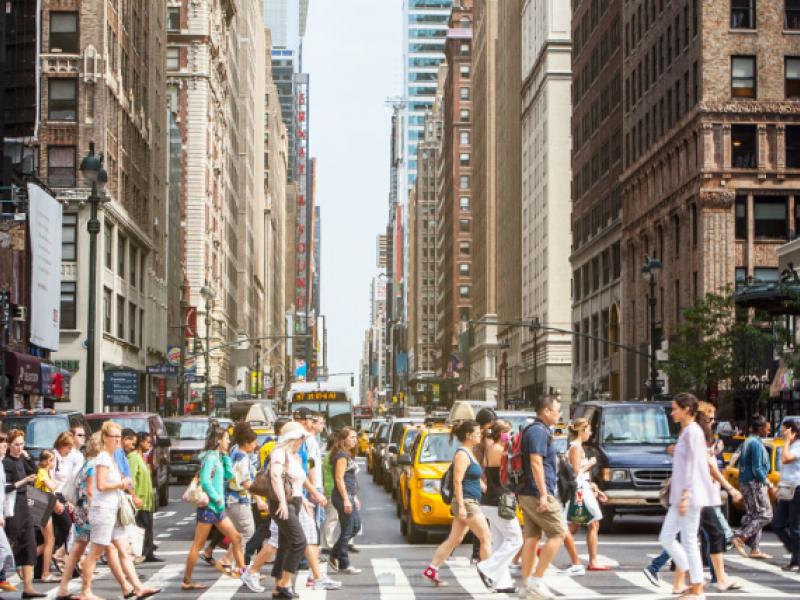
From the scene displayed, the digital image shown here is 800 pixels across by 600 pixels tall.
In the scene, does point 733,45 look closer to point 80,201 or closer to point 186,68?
point 80,201

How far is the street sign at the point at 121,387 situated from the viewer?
61625 millimetres

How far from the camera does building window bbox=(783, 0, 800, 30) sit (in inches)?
2509

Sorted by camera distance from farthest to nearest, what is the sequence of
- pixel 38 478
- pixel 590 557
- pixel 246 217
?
1. pixel 246 217
2. pixel 590 557
3. pixel 38 478

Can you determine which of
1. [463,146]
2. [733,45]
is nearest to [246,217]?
[463,146]

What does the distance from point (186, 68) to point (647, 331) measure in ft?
156

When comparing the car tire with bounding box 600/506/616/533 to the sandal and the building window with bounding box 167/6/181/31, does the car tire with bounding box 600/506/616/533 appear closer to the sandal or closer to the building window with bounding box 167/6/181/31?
the sandal

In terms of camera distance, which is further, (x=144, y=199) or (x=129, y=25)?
(x=144, y=199)

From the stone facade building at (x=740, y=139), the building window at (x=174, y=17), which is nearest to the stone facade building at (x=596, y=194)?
the stone facade building at (x=740, y=139)

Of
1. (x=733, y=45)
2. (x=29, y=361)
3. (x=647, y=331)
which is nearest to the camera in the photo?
(x=29, y=361)

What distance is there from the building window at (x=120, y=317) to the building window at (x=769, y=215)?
3028 cm

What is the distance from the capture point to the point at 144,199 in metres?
80.3

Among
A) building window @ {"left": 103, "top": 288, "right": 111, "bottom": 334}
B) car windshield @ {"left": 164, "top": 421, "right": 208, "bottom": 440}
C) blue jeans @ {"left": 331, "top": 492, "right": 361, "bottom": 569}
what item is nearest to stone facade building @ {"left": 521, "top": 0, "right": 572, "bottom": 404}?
building window @ {"left": 103, "top": 288, "right": 111, "bottom": 334}

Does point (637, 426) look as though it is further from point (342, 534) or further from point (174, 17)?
point (174, 17)

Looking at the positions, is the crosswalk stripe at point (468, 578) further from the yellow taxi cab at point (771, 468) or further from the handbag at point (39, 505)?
the yellow taxi cab at point (771, 468)
